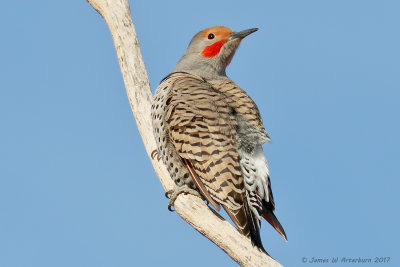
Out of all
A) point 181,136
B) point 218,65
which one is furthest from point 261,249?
point 218,65

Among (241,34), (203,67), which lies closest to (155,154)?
(203,67)

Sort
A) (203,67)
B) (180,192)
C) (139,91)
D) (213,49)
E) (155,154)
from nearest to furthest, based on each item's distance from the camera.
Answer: (180,192) < (155,154) < (139,91) < (203,67) < (213,49)

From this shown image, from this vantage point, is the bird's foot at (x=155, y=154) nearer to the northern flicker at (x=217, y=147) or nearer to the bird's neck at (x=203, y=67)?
the northern flicker at (x=217, y=147)

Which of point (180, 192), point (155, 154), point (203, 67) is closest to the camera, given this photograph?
point (180, 192)

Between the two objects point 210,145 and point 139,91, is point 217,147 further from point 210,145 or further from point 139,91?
point 139,91

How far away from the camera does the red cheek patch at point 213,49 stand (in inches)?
311

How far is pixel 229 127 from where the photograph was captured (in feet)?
21.1

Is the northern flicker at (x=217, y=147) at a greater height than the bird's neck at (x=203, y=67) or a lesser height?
lesser

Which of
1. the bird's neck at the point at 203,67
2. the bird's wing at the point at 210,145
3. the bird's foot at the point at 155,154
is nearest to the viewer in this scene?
the bird's wing at the point at 210,145

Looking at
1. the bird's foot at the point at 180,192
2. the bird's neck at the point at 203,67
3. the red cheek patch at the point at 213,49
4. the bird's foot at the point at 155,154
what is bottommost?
the bird's foot at the point at 180,192

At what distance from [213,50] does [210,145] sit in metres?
1.94

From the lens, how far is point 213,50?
7.91m

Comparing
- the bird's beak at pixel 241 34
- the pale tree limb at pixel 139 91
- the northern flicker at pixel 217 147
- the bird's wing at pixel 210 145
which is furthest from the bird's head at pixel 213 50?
the bird's wing at pixel 210 145

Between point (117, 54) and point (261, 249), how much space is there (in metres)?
2.94
